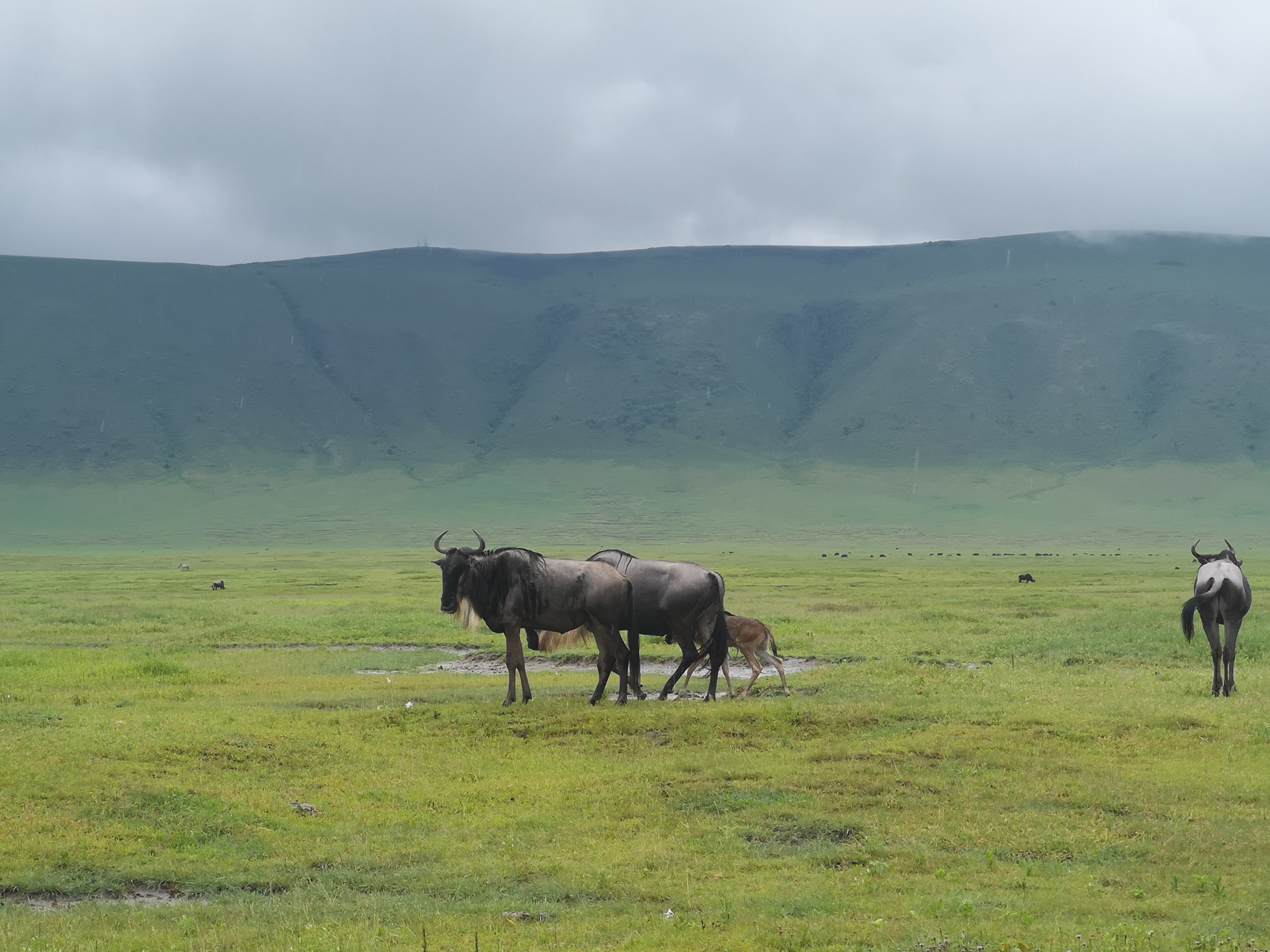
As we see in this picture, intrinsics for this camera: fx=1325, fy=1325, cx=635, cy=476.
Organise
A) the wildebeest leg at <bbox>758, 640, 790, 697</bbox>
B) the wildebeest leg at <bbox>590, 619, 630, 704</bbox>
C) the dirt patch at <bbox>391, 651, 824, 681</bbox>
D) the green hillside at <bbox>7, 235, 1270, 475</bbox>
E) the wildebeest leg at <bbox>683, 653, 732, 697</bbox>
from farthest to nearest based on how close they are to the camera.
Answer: the green hillside at <bbox>7, 235, 1270, 475</bbox> → the dirt patch at <bbox>391, 651, 824, 681</bbox> → the wildebeest leg at <bbox>758, 640, 790, 697</bbox> → the wildebeest leg at <bbox>683, 653, 732, 697</bbox> → the wildebeest leg at <bbox>590, 619, 630, 704</bbox>

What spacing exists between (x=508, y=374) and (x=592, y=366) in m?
12.8

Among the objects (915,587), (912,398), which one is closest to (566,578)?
(915,587)

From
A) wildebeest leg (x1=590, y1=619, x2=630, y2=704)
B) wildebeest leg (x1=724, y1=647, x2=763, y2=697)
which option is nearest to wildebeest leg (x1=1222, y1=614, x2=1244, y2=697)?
wildebeest leg (x1=724, y1=647, x2=763, y2=697)

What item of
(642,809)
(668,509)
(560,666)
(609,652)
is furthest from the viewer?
(668,509)

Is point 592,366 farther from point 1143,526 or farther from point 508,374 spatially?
point 1143,526

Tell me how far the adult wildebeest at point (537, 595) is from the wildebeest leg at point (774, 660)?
2.59 metres

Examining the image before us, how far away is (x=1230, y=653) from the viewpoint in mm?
19078

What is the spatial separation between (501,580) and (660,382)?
16371cm

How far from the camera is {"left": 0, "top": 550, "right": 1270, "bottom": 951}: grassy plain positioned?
30.7ft

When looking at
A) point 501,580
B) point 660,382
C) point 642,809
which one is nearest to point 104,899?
point 642,809

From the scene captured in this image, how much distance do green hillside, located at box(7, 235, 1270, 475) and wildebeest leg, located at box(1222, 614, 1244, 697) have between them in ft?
447

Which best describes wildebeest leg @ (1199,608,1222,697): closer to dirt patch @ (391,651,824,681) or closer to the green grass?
dirt patch @ (391,651,824,681)

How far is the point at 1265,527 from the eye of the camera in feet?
401

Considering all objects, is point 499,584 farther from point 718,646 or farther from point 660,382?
point 660,382
